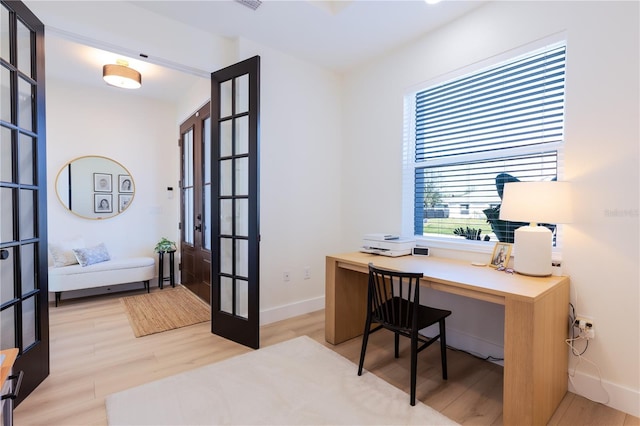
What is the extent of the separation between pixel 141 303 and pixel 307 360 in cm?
247

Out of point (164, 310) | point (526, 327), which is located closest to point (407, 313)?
point (526, 327)

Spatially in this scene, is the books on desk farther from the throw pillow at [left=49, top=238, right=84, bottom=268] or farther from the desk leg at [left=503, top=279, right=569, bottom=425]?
the throw pillow at [left=49, top=238, right=84, bottom=268]

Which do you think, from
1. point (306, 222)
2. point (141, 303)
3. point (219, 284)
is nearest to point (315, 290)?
point (306, 222)

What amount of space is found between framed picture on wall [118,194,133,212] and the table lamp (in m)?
4.61

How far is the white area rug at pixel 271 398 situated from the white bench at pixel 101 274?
241 cm

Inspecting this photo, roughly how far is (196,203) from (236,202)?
1.56 metres

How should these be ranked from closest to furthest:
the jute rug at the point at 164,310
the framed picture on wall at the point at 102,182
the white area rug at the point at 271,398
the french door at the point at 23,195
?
the white area rug at the point at 271,398 < the french door at the point at 23,195 < the jute rug at the point at 164,310 < the framed picture on wall at the point at 102,182

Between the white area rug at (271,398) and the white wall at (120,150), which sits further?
the white wall at (120,150)

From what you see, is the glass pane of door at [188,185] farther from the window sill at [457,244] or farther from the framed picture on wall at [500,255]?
the framed picture on wall at [500,255]

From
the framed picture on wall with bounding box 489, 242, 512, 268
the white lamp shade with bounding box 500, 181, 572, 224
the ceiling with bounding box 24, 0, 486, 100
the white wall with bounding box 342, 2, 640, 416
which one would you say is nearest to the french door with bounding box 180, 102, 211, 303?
the ceiling with bounding box 24, 0, 486, 100

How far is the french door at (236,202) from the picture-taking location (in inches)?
99.2

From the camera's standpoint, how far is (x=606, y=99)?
181 cm

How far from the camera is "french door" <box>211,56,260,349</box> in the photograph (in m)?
2.52

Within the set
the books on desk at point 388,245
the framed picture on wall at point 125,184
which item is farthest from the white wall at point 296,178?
the framed picture on wall at point 125,184
